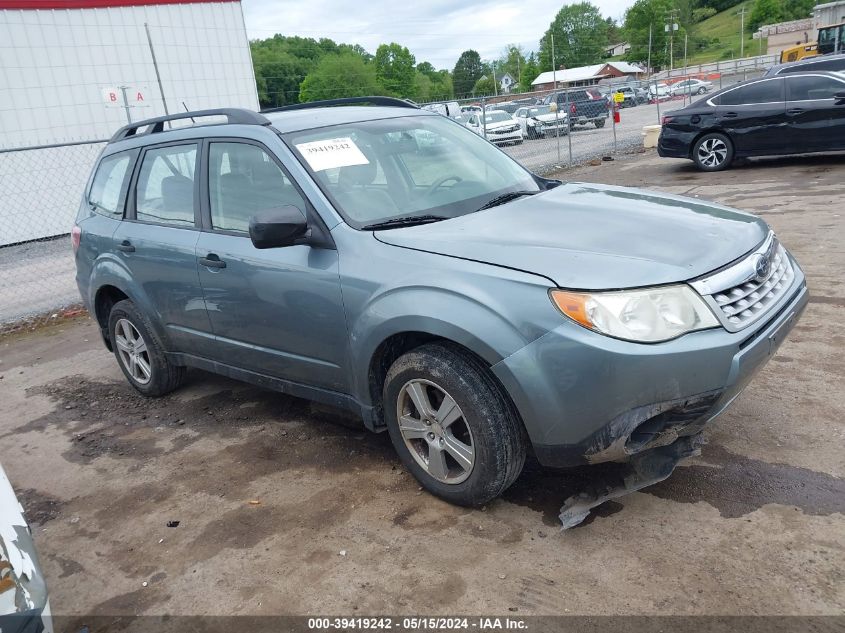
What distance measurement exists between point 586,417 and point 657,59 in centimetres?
11727

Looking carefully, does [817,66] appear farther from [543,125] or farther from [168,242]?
[168,242]

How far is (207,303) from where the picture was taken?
415 cm

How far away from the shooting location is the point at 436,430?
3.21m

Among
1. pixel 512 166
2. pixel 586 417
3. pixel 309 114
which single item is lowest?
pixel 586 417

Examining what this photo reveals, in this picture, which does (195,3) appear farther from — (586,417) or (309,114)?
(586,417)

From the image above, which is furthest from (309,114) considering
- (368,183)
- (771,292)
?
(771,292)

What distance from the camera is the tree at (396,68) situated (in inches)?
4380

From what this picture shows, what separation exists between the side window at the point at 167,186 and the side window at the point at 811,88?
10.5m

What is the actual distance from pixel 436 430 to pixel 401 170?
1470 millimetres

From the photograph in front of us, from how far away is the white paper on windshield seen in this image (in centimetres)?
366

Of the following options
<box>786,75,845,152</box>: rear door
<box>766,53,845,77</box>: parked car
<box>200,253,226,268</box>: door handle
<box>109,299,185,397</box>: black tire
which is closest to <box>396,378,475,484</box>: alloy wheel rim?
<box>200,253,226,268</box>: door handle

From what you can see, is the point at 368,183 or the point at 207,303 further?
the point at 207,303

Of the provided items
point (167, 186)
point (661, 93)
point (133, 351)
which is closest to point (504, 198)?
point (167, 186)

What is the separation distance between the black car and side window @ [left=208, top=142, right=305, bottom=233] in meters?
10.4
